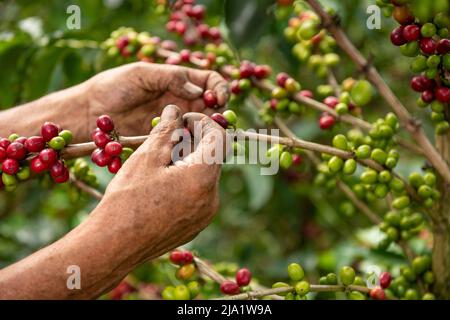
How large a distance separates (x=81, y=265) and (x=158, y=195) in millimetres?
259

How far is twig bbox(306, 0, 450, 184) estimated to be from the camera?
1874 mm

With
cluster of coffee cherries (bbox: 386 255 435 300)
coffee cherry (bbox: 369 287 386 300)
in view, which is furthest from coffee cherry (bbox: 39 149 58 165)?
cluster of coffee cherries (bbox: 386 255 435 300)

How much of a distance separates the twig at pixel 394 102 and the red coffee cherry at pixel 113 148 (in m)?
0.75

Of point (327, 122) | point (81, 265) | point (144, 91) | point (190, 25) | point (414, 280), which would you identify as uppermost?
point (190, 25)

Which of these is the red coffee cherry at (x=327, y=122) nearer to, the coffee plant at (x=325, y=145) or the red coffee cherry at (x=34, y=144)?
the coffee plant at (x=325, y=145)

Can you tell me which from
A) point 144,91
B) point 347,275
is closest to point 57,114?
point 144,91

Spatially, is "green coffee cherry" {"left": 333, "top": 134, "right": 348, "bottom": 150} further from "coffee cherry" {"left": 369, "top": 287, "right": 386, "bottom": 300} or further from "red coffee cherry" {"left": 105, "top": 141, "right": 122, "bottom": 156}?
"red coffee cherry" {"left": 105, "top": 141, "right": 122, "bottom": 156}

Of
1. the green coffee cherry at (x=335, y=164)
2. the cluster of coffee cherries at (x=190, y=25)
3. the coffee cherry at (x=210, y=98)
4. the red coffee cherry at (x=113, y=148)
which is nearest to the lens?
the red coffee cherry at (x=113, y=148)

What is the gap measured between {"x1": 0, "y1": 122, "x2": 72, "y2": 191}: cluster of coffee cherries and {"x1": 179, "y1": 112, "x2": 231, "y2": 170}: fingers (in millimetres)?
350

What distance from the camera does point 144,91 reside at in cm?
214

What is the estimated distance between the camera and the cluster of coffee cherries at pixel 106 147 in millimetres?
1549

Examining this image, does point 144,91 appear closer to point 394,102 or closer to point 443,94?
point 394,102

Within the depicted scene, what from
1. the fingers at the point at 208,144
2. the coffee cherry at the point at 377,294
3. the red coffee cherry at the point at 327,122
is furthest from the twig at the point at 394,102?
the fingers at the point at 208,144
